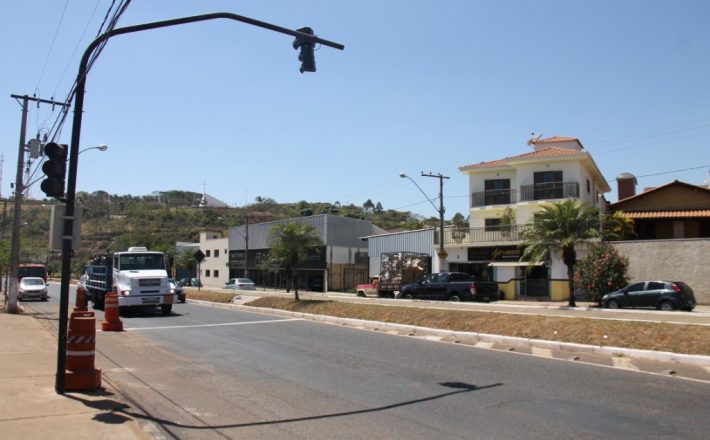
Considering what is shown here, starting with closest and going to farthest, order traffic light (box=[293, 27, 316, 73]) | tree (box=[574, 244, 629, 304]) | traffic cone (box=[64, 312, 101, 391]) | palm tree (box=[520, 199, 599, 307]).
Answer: traffic cone (box=[64, 312, 101, 391]) < traffic light (box=[293, 27, 316, 73]) < palm tree (box=[520, 199, 599, 307]) < tree (box=[574, 244, 629, 304])

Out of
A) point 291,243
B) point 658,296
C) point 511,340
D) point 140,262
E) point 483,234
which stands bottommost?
point 511,340

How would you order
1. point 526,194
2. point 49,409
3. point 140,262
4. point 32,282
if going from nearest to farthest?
point 49,409, point 140,262, point 32,282, point 526,194

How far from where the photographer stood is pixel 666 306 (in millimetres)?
24234

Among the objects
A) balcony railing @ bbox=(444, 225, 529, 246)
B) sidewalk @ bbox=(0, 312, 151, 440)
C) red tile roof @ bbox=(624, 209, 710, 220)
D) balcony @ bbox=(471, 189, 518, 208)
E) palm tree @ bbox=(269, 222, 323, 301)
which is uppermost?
balcony @ bbox=(471, 189, 518, 208)

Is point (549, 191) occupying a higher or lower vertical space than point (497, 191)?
lower

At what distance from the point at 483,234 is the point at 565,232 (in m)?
12.2

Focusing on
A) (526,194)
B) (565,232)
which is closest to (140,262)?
(565,232)

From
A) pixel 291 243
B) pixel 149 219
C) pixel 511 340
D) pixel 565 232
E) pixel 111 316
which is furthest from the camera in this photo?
pixel 149 219

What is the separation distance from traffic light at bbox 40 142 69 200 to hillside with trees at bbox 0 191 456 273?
63572 mm

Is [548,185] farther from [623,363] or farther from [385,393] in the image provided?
[385,393]

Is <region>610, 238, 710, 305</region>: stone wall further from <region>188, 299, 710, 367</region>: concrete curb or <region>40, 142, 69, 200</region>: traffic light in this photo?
<region>40, 142, 69, 200</region>: traffic light

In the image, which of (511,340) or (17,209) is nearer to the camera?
(511,340)


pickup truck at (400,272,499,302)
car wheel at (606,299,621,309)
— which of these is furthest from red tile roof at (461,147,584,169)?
car wheel at (606,299,621,309)

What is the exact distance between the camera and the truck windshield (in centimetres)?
2542
